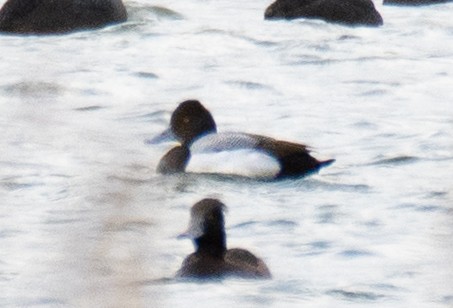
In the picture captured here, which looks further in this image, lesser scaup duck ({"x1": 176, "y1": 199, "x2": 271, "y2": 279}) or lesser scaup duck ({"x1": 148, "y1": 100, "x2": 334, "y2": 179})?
lesser scaup duck ({"x1": 148, "y1": 100, "x2": 334, "y2": 179})

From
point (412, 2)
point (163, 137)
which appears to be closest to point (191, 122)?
point (163, 137)

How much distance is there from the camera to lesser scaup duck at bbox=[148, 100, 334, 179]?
975 cm

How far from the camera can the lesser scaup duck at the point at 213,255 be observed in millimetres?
6578

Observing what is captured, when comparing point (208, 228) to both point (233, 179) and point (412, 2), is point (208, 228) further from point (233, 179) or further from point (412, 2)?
point (412, 2)

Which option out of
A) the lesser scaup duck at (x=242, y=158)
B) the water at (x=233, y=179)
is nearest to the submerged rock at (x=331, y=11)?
the water at (x=233, y=179)

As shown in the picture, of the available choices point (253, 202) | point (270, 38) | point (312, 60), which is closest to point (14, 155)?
point (253, 202)

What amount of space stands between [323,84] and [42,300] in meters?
8.07

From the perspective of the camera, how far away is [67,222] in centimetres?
782

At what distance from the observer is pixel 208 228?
683 cm

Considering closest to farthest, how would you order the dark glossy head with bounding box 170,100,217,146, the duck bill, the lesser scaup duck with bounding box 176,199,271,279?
the lesser scaup duck with bounding box 176,199,271,279 → the dark glossy head with bounding box 170,100,217,146 → the duck bill

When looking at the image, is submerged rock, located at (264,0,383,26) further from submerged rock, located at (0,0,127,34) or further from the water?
submerged rock, located at (0,0,127,34)

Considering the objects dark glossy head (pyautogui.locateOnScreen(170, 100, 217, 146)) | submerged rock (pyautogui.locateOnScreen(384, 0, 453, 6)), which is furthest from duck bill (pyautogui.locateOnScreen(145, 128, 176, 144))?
submerged rock (pyautogui.locateOnScreen(384, 0, 453, 6))

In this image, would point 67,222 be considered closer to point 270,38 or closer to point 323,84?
point 323,84

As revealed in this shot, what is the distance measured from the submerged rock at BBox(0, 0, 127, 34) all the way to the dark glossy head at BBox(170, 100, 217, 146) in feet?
19.0
